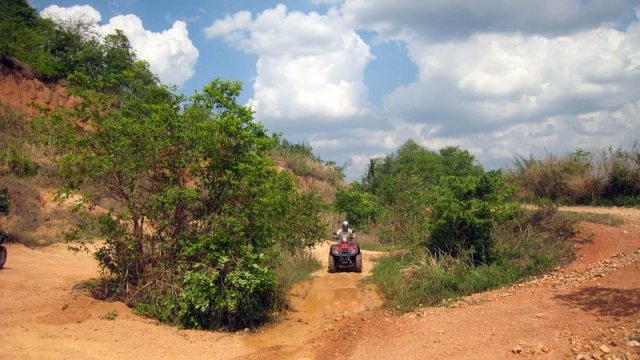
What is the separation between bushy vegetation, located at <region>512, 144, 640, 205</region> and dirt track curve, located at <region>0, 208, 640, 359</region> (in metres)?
5.84

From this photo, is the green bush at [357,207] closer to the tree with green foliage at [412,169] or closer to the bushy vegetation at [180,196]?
the tree with green foliage at [412,169]

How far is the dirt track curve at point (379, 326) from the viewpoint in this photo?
25.6 ft

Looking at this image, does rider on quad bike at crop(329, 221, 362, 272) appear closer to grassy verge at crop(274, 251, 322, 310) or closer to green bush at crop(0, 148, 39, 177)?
grassy verge at crop(274, 251, 322, 310)

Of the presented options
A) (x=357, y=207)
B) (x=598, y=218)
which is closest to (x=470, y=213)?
(x=598, y=218)

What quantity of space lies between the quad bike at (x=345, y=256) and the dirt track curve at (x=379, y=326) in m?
1.64

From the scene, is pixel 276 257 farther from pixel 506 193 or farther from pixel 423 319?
pixel 506 193

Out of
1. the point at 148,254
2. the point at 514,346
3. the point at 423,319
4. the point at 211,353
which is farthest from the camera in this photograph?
the point at 148,254

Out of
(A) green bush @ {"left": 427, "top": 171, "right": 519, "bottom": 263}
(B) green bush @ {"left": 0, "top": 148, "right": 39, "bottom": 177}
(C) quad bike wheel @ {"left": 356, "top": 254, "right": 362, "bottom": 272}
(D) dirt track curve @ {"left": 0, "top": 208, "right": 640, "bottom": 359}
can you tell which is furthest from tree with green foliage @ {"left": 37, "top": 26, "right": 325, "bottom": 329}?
(B) green bush @ {"left": 0, "top": 148, "right": 39, "bottom": 177}

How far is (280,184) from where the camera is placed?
11469 mm

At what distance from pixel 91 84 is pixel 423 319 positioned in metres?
8.11

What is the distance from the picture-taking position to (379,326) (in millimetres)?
10188

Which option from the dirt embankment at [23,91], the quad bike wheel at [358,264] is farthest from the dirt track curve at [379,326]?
the dirt embankment at [23,91]

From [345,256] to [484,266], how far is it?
3532mm

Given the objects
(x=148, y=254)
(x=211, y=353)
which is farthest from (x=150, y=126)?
(x=211, y=353)
